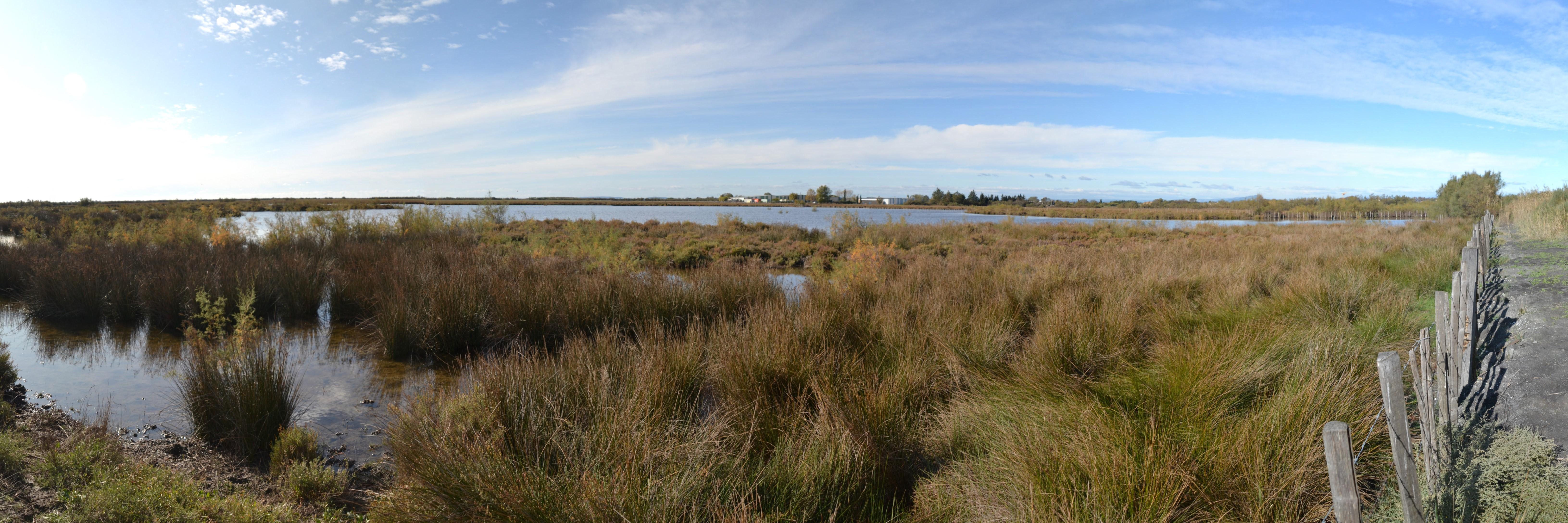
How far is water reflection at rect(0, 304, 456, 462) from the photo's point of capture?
180 inches

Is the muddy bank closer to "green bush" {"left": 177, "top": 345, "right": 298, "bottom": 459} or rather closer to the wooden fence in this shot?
"green bush" {"left": 177, "top": 345, "right": 298, "bottom": 459}

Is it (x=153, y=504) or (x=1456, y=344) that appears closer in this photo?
(x=153, y=504)

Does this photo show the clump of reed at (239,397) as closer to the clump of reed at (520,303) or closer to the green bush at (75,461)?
the green bush at (75,461)

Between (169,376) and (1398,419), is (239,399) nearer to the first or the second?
(169,376)

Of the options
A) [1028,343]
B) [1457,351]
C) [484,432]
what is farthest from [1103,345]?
[484,432]

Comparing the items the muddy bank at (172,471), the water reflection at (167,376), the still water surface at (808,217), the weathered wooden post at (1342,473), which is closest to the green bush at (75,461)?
the muddy bank at (172,471)

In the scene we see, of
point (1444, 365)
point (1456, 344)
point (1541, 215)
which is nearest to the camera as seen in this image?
point (1444, 365)

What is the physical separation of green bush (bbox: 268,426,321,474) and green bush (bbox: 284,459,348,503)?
0.47 ft

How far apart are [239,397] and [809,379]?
395cm

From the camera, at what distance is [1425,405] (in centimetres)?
273

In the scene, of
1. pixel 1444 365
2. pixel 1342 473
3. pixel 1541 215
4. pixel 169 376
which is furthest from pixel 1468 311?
pixel 1541 215

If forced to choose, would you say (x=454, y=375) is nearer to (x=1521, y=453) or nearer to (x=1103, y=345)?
(x=1103, y=345)

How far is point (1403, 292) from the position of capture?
24.0ft

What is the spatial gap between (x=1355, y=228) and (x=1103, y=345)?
88.2 feet
